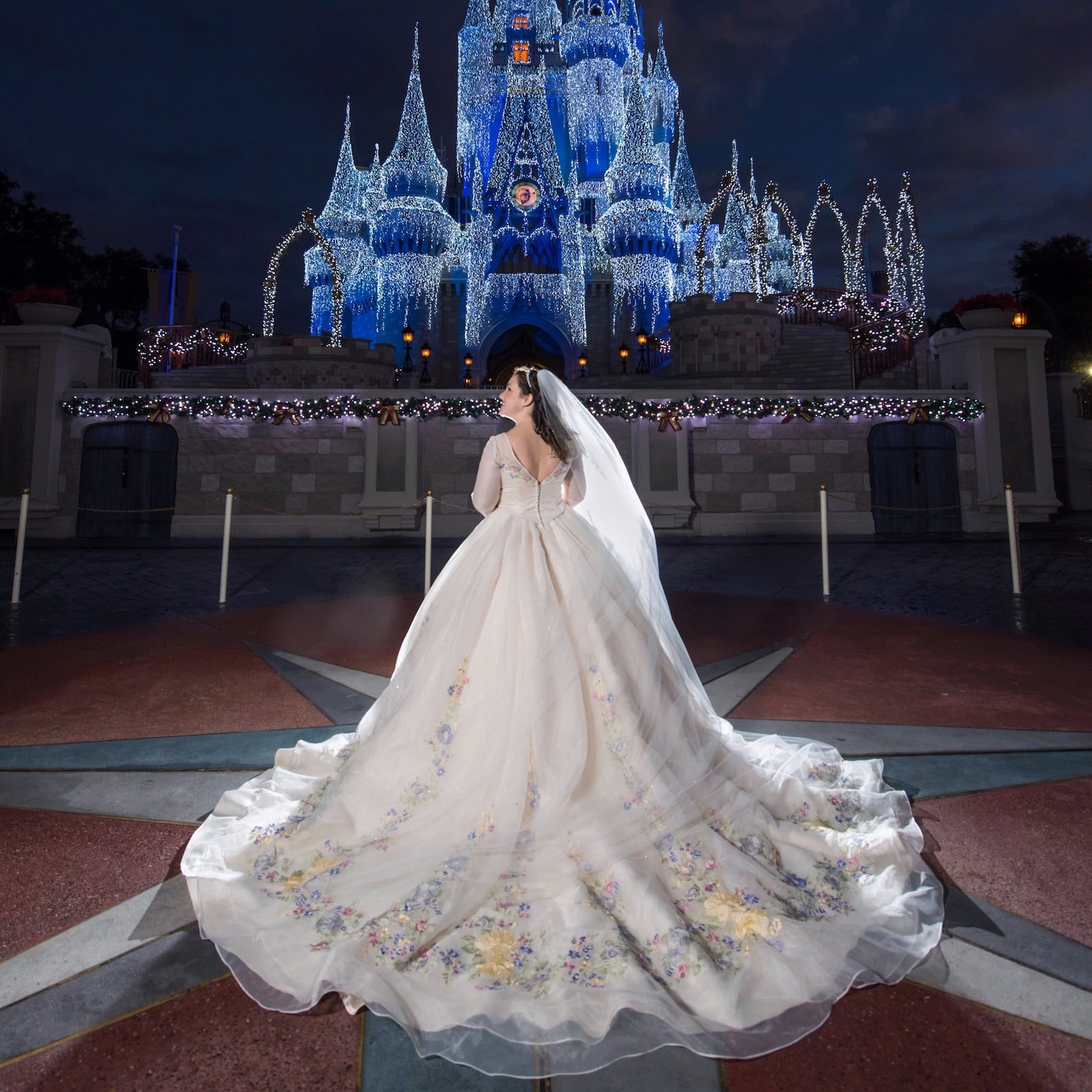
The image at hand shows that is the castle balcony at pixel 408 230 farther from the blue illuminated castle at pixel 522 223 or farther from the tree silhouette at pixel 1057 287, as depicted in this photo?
the tree silhouette at pixel 1057 287

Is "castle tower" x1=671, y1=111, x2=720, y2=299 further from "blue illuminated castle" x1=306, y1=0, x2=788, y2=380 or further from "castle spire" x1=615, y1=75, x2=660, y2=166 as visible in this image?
"castle spire" x1=615, y1=75, x2=660, y2=166

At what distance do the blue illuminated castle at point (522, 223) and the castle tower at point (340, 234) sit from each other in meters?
0.08

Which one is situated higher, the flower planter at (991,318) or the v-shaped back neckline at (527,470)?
the flower planter at (991,318)

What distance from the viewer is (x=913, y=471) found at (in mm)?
14102

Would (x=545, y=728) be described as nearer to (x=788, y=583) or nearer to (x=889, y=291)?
(x=788, y=583)

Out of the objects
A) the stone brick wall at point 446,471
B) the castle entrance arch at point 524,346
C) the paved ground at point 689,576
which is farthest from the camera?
the castle entrance arch at point 524,346

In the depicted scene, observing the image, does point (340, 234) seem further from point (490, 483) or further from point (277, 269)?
point (490, 483)

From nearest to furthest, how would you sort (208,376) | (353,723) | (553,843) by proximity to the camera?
(553,843)
(353,723)
(208,376)

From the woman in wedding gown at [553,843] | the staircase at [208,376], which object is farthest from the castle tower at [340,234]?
the woman in wedding gown at [553,843]

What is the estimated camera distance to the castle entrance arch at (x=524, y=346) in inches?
1291

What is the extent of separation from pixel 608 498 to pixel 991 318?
14.4 m

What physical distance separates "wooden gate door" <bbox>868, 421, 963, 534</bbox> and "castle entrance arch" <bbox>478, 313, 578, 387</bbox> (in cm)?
2028

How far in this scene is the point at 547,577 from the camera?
277cm

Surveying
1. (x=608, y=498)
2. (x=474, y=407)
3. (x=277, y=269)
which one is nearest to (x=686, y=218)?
(x=277, y=269)
